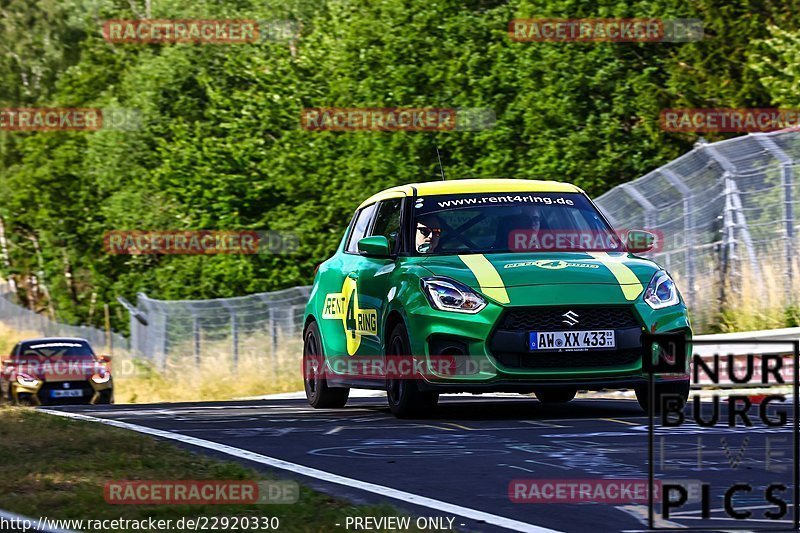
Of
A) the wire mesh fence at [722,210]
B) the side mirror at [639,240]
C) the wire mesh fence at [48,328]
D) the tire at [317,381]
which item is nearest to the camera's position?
the side mirror at [639,240]

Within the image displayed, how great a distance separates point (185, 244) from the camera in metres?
46.3

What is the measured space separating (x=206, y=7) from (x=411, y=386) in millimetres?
47190

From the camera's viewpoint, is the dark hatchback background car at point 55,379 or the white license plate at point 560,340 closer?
the white license plate at point 560,340

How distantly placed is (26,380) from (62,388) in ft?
2.04

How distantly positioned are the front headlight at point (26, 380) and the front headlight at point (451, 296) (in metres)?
17.7

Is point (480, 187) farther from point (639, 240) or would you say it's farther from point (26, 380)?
point (26, 380)

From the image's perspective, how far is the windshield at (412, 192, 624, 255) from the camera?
12445mm

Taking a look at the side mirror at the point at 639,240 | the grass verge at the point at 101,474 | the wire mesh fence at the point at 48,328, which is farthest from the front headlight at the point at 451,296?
the wire mesh fence at the point at 48,328

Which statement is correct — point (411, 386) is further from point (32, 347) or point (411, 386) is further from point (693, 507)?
point (32, 347)

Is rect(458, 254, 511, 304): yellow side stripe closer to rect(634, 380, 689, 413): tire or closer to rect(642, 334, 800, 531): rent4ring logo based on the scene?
rect(642, 334, 800, 531): rent4ring logo

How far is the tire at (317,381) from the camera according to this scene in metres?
14.4

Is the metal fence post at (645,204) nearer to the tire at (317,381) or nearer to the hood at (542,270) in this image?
the tire at (317,381)

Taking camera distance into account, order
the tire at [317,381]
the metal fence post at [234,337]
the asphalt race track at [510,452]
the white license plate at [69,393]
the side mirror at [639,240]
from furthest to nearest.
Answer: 1. the metal fence post at [234,337]
2. the white license plate at [69,393]
3. the tire at [317,381]
4. the side mirror at [639,240]
5. the asphalt race track at [510,452]

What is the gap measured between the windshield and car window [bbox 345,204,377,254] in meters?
1.16
